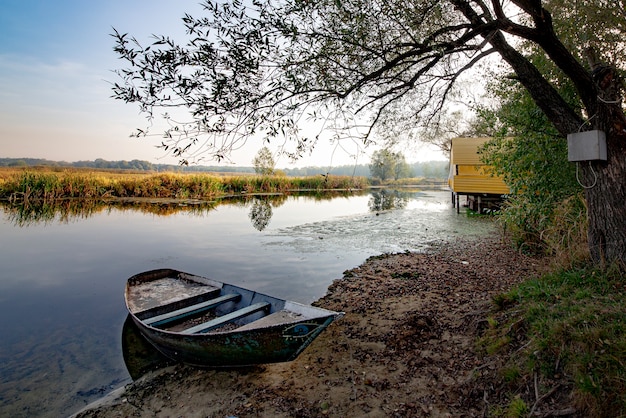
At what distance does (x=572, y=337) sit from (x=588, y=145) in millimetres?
2705

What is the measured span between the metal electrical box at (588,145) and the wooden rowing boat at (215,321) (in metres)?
3.72

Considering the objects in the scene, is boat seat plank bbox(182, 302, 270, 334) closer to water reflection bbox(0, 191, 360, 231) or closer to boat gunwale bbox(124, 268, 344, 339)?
boat gunwale bbox(124, 268, 344, 339)

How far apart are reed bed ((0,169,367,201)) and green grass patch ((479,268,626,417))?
18997mm

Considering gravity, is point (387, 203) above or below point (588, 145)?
below

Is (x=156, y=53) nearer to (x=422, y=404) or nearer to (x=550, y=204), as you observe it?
(x=422, y=404)

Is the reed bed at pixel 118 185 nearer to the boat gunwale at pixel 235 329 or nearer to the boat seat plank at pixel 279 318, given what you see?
the boat gunwale at pixel 235 329

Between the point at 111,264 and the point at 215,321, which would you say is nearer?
the point at 215,321

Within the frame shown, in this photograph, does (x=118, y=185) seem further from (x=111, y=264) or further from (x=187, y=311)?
(x=187, y=311)

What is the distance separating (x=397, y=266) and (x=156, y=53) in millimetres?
6273

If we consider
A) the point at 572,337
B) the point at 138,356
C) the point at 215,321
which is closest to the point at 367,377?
the point at 572,337

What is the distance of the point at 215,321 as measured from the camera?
4.22 metres

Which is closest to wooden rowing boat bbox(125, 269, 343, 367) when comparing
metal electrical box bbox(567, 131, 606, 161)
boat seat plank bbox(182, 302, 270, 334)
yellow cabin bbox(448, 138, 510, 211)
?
boat seat plank bbox(182, 302, 270, 334)

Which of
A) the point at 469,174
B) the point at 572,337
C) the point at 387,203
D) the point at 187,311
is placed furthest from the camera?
the point at 387,203

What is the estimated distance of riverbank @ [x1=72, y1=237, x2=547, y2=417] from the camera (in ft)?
9.94
